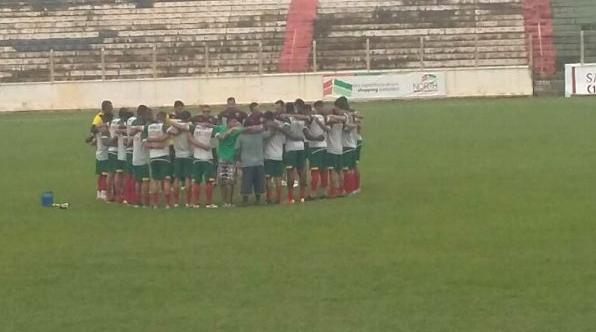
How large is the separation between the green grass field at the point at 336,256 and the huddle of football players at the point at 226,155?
64 cm

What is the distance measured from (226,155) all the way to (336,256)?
655 cm

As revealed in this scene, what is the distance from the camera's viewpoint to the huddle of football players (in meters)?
23.5

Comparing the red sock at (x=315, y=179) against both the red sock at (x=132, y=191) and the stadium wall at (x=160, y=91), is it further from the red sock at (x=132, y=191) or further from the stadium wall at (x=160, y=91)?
the stadium wall at (x=160, y=91)

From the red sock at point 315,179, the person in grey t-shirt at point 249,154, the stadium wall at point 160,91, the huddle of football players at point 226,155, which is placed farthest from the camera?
the stadium wall at point 160,91

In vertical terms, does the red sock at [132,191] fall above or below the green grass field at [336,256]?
above

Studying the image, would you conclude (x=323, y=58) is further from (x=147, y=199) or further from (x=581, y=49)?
(x=147, y=199)

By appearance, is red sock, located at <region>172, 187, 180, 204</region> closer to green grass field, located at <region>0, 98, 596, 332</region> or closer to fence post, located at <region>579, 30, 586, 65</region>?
green grass field, located at <region>0, 98, 596, 332</region>

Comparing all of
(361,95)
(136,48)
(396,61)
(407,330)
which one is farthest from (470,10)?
(407,330)

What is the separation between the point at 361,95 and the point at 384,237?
36363 mm

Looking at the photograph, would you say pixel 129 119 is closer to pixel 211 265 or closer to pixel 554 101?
pixel 211 265

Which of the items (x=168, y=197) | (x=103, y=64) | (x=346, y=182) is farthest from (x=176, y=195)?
(x=103, y=64)

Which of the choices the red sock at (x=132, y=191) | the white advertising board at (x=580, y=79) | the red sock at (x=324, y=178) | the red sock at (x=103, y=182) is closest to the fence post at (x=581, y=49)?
the white advertising board at (x=580, y=79)

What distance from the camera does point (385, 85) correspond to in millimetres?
55031

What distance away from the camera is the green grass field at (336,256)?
44.4 ft
